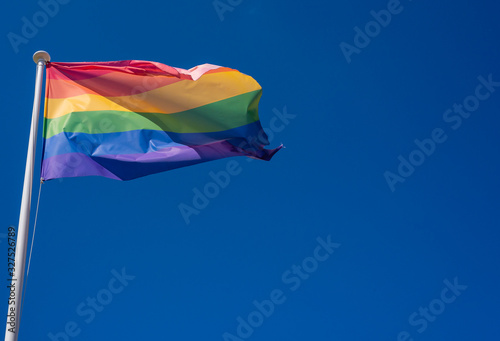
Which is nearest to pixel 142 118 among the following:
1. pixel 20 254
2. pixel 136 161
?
pixel 136 161

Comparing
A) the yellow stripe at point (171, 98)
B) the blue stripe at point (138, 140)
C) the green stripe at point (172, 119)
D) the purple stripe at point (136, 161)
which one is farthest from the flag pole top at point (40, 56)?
the purple stripe at point (136, 161)

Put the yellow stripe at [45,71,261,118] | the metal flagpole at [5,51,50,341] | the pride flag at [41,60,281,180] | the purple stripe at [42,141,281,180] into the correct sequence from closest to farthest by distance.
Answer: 1. the metal flagpole at [5,51,50,341]
2. the purple stripe at [42,141,281,180]
3. the pride flag at [41,60,281,180]
4. the yellow stripe at [45,71,261,118]

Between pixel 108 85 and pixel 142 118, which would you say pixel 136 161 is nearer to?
pixel 142 118

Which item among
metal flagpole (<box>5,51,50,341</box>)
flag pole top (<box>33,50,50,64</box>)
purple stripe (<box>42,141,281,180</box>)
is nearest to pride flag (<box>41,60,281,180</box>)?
purple stripe (<box>42,141,281,180</box>)

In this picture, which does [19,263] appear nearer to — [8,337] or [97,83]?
[8,337]

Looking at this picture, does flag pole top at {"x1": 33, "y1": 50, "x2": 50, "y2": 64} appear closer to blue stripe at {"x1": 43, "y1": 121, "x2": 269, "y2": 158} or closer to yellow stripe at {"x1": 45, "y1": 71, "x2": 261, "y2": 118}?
yellow stripe at {"x1": 45, "y1": 71, "x2": 261, "y2": 118}

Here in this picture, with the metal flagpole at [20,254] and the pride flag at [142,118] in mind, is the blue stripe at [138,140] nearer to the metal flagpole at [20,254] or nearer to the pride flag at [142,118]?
the pride flag at [142,118]

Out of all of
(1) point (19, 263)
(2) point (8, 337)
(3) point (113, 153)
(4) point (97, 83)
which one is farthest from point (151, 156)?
(2) point (8, 337)
